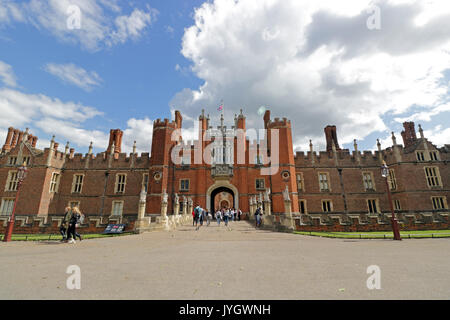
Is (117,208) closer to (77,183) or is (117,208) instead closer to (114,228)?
(77,183)

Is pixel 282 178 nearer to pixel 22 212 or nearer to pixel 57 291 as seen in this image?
pixel 57 291

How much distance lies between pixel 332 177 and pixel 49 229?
2931 cm

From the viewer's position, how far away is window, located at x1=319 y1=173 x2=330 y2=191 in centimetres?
2589

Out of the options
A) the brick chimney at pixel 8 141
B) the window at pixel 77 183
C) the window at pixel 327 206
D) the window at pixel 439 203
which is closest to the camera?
the window at pixel 439 203

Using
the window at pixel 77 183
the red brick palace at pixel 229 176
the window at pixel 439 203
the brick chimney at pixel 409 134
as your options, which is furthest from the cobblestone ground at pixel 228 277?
the brick chimney at pixel 409 134

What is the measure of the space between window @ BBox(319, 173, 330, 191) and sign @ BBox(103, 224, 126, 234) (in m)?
22.5

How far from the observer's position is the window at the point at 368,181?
1009 inches

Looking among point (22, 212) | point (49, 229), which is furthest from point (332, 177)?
point (22, 212)

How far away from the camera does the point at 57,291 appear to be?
122 inches

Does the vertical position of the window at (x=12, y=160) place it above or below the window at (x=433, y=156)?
below

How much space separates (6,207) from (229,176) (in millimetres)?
25336

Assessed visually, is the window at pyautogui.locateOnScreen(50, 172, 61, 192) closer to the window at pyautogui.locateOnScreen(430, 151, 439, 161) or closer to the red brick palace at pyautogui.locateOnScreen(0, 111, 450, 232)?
the red brick palace at pyautogui.locateOnScreen(0, 111, 450, 232)

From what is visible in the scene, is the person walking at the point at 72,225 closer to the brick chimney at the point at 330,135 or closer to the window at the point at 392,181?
the window at the point at 392,181

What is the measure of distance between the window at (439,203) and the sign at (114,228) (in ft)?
103
